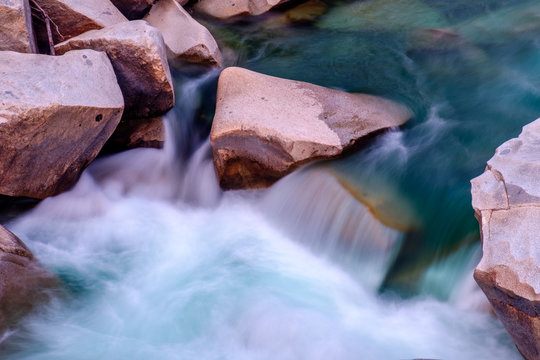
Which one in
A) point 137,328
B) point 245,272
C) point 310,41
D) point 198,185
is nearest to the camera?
point 137,328

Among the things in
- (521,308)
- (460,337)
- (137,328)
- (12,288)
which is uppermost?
(12,288)

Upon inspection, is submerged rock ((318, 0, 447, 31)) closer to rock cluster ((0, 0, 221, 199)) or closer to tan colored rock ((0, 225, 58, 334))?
rock cluster ((0, 0, 221, 199))

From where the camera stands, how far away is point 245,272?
4.42 metres

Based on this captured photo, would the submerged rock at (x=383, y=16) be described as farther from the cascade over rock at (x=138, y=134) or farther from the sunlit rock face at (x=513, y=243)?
the sunlit rock face at (x=513, y=243)

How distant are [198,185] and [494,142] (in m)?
2.78

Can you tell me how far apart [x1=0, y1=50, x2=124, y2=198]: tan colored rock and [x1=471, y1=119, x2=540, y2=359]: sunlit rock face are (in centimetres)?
298

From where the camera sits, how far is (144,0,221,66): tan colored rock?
6.23 metres

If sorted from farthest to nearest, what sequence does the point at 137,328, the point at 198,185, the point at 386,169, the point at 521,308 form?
the point at 198,185 → the point at 386,169 → the point at 137,328 → the point at 521,308

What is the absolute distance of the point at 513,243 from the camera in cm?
308

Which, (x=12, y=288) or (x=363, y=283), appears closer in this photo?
(x=12, y=288)

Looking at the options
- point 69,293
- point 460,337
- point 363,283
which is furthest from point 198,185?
point 460,337

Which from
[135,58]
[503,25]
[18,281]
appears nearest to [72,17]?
[135,58]

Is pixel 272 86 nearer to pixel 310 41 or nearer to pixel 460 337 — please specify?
pixel 310 41

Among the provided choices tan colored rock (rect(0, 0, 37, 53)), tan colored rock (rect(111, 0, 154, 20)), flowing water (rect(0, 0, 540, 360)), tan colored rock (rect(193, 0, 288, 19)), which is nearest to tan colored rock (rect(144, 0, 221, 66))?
tan colored rock (rect(111, 0, 154, 20))
